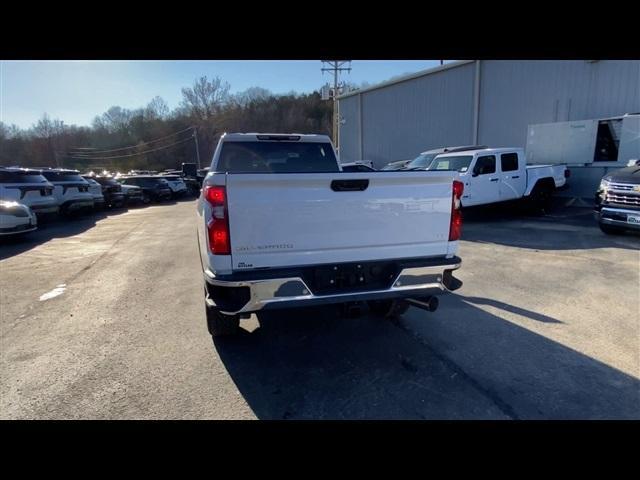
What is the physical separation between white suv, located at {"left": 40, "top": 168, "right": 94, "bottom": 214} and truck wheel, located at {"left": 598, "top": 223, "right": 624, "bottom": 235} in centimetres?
1777

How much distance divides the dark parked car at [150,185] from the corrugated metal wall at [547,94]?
19751 millimetres

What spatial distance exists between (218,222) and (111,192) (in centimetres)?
1917

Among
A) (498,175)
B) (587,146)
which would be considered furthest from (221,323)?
(587,146)

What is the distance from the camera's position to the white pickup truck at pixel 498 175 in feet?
34.6

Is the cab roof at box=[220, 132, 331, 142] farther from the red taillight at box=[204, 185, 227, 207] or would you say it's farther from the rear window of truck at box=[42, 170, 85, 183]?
the rear window of truck at box=[42, 170, 85, 183]

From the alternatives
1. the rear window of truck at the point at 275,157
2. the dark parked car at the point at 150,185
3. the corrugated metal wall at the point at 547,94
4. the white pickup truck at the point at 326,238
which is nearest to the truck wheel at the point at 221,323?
the white pickup truck at the point at 326,238

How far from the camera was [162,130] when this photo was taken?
6656cm

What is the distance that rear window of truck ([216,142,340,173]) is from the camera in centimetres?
485

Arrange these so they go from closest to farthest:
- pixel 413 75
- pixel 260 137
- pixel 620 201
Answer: pixel 260 137 < pixel 620 201 < pixel 413 75

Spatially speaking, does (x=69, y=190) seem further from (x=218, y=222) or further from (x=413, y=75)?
(x=413, y=75)

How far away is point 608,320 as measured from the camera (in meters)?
3.96

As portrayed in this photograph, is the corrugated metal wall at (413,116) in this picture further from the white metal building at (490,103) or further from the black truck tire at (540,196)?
the black truck tire at (540,196)
